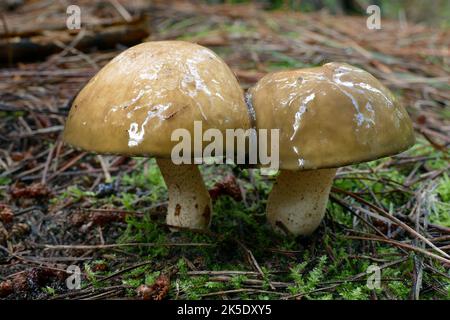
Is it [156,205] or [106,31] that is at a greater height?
[106,31]

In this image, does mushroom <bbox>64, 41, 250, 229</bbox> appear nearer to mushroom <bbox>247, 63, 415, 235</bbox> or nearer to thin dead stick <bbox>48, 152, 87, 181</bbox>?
mushroom <bbox>247, 63, 415, 235</bbox>

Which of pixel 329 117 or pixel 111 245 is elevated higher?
pixel 329 117

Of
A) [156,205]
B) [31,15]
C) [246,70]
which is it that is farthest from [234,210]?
[31,15]

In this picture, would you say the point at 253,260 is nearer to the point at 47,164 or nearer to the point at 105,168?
the point at 105,168

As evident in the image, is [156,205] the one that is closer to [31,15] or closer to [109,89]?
[109,89]

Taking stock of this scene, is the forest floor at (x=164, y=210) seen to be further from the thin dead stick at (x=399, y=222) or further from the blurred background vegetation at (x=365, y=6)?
the blurred background vegetation at (x=365, y=6)

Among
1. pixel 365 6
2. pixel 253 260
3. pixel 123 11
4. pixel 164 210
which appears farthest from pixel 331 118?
pixel 365 6

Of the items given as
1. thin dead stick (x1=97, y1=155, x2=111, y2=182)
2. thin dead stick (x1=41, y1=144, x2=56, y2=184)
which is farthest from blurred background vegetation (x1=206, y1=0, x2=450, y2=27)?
thin dead stick (x1=41, y1=144, x2=56, y2=184)
